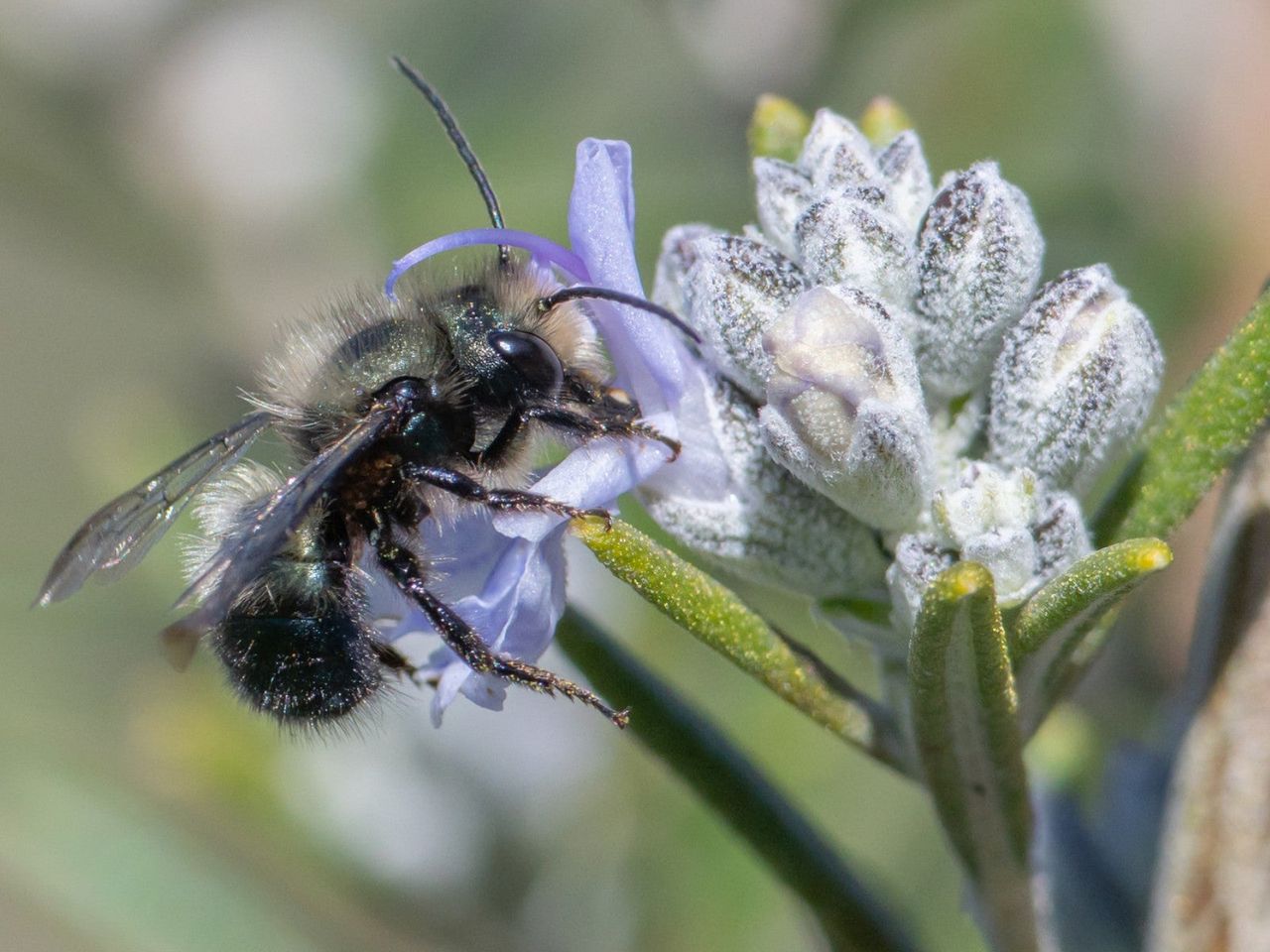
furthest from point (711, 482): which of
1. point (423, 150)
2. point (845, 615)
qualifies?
point (423, 150)

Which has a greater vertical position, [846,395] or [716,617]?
[846,395]

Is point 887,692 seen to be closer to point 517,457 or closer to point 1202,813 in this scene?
point 1202,813

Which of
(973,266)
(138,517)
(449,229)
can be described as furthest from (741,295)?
(449,229)

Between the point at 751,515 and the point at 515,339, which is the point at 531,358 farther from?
the point at 751,515

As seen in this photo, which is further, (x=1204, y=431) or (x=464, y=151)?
(x=464, y=151)

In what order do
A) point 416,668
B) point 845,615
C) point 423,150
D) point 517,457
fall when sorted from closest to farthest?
point 845,615
point 517,457
point 416,668
point 423,150

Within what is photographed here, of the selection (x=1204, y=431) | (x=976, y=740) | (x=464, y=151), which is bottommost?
(x=976, y=740)

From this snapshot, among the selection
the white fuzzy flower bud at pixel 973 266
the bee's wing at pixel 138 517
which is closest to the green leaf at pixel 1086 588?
the white fuzzy flower bud at pixel 973 266
